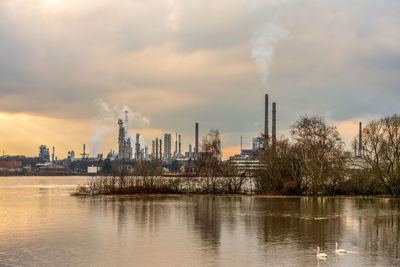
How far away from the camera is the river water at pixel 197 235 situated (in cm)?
2567

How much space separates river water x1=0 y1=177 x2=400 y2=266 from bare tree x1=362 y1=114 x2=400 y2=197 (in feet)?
→ 50.5

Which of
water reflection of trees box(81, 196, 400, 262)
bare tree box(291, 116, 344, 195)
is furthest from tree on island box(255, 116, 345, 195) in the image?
water reflection of trees box(81, 196, 400, 262)

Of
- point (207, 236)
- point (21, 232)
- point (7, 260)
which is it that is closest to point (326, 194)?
point (207, 236)

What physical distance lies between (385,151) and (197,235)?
4225cm

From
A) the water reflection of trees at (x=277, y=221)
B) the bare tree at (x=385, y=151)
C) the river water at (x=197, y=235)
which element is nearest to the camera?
the river water at (x=197, y=235)

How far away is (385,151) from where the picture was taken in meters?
69.1

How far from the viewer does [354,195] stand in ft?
233

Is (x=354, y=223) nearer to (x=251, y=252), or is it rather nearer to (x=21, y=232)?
(x=251, y=252)

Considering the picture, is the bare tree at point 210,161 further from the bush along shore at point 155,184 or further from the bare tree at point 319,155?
the bare tree at point 319,155

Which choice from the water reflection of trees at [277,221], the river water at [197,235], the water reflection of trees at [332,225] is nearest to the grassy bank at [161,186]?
the water reflection of trees at [277,221]

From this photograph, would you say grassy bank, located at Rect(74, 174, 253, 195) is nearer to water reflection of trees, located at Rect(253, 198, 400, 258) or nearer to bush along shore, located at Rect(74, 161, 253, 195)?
bush along shore, located at Rect(74, 161, 253, 195)

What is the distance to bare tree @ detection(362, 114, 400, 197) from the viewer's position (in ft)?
223

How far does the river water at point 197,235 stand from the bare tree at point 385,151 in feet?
50.5

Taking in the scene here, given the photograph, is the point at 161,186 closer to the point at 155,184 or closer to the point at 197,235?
the point at 155,184
